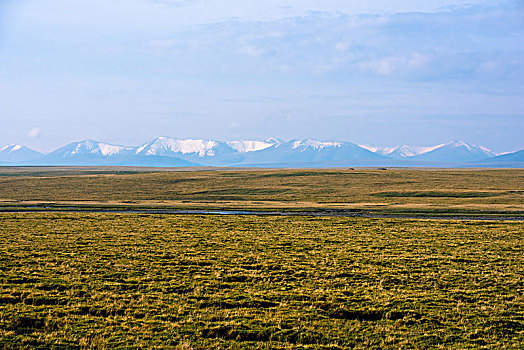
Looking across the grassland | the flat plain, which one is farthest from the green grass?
the grassland

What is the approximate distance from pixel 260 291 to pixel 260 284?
1156 mm

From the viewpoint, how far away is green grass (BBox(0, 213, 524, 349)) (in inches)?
516

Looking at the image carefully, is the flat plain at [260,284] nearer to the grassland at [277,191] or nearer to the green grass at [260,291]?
the green grass at [260,291]

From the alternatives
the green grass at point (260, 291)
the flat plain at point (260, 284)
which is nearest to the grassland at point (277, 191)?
the flat plain at point (260, 284)

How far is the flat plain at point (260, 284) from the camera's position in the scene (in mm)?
13211

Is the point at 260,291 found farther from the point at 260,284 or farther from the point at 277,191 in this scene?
the point at 277,191

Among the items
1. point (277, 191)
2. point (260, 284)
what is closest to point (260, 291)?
point (260, 284)

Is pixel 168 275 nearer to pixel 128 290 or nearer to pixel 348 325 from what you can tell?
pixel 128 290

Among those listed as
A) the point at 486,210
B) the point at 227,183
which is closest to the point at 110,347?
the point at 486,210

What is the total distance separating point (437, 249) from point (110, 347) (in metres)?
21.8

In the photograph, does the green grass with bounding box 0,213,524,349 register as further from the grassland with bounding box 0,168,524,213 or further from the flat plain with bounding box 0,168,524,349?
the grassland with bounding box 0,168,524,213

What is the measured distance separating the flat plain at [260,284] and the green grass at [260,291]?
63mm

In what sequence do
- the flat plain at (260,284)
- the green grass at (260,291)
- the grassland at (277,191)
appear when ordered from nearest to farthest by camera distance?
the green grass at (260,291)
the flat plain at (260,284)
the grassland at (277,191)

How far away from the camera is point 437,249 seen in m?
28.5
